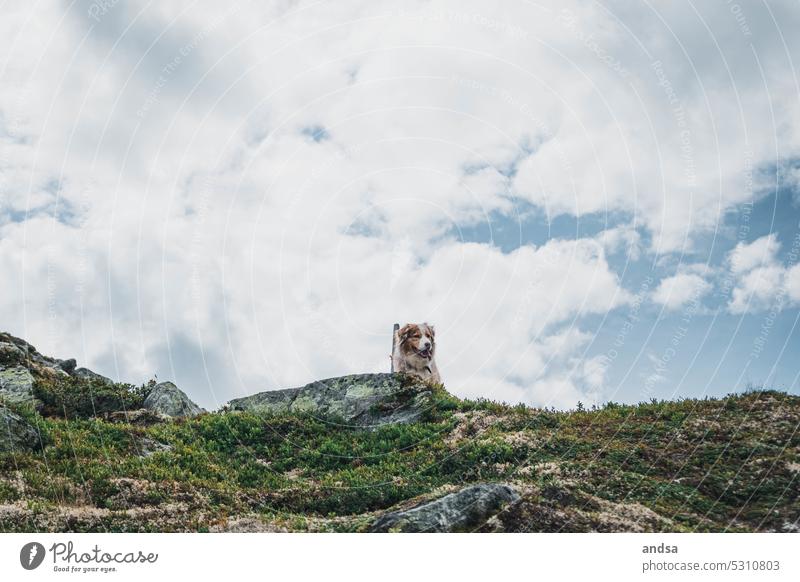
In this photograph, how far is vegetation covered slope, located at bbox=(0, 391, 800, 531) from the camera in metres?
14.1

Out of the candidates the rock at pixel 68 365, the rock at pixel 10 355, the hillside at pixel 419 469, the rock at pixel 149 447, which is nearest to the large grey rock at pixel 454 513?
the hillside at pixel 419 469

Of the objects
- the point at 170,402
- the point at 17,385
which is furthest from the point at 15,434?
the point at 170,402

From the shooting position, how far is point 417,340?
2750cm

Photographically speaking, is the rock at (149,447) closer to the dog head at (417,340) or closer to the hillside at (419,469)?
the hillside at (419,469)

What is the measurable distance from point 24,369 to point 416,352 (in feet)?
56.6

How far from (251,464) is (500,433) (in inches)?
324

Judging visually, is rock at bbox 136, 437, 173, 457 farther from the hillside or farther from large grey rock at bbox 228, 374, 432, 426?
large grey rock at bbox 228, 374, 432, 426

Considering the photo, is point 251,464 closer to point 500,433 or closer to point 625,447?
point 500,433

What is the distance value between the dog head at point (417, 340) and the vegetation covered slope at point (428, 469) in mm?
3450

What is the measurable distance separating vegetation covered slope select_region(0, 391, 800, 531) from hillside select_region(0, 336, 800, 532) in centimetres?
6

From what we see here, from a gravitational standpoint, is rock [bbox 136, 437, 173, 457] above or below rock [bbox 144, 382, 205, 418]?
below

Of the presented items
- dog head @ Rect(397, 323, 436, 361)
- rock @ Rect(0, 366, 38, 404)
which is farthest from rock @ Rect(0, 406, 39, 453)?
dog head @ Rect(397, 323, 436, 361)

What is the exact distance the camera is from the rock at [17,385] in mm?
25481

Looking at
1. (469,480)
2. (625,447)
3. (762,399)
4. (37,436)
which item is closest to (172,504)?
(37,436)
